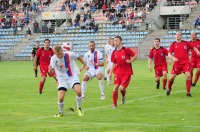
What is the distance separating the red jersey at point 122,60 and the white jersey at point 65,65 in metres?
2.32

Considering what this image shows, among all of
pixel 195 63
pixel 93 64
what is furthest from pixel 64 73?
pixel 195 63

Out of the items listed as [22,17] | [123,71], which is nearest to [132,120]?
[123,71]

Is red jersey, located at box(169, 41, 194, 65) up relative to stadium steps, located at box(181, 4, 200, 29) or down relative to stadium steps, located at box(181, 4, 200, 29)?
down

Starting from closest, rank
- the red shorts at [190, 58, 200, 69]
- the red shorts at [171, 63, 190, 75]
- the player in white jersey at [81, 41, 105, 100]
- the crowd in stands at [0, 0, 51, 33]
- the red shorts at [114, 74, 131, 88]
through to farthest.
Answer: the red shorts at [114, 74, 131, 88]
the red shorts at [171, 63, 190, 75]
the player in white jersey at [81, 41, 105, 100]
the red shorts at [190, 58, 200, 69]
the crowd in stands at [0, 0, 51, 33]

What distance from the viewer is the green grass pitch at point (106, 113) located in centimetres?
1379

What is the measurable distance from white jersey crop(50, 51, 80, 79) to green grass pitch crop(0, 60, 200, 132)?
115 centimetres

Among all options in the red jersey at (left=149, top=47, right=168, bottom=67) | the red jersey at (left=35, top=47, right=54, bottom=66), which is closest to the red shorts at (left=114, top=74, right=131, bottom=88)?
the red jersey at (left=35, top=47, right=54, bottom=66)

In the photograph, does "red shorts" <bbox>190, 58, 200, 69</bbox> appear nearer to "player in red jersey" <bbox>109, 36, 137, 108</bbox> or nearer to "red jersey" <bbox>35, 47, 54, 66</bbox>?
"red jersey" <bbox>35, 47, 54, 66</bbox>

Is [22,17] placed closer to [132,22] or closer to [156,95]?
[132,22]

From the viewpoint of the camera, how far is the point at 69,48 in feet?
53.7

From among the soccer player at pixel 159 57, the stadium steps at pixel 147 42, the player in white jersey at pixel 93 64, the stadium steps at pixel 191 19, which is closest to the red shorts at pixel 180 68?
the player in white jersey at pixel 93 64

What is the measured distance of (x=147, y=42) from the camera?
186 feet

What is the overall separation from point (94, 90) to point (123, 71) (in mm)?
6825

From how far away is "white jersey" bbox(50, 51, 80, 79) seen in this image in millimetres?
15898
